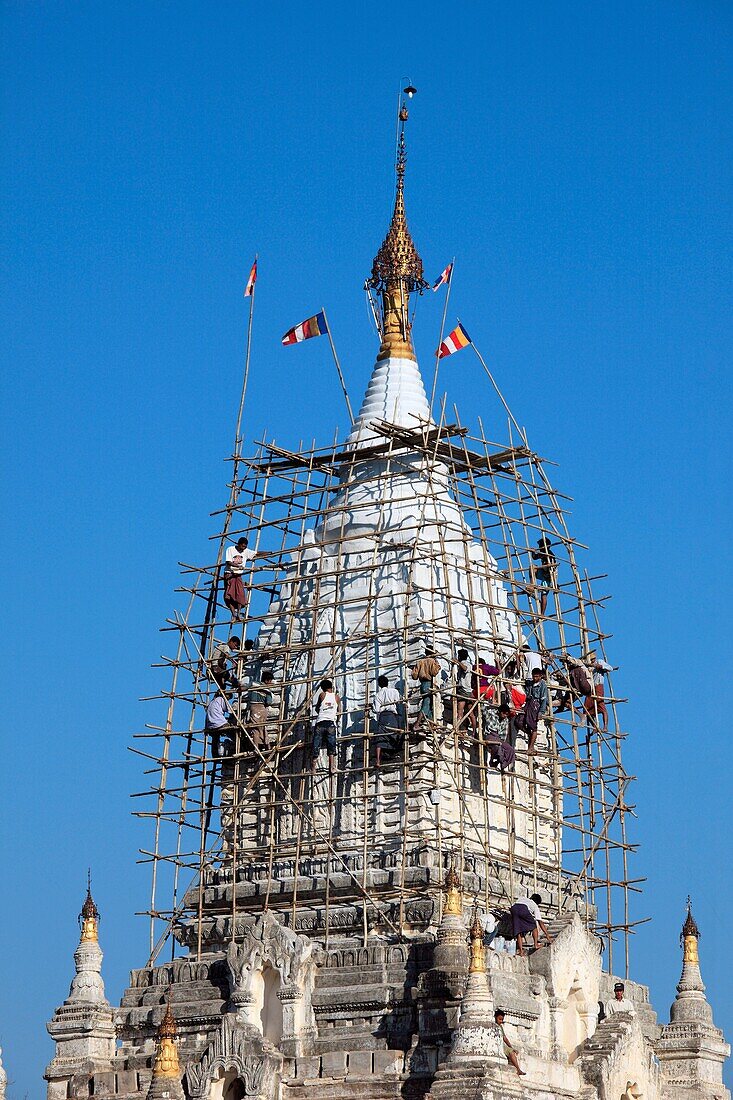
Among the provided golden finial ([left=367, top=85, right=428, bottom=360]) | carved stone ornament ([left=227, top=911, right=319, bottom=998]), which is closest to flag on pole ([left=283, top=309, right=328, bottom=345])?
golden finial ([left=367, top=85, right=428, bottom=360])

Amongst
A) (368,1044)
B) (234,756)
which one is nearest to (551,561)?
(234,756)

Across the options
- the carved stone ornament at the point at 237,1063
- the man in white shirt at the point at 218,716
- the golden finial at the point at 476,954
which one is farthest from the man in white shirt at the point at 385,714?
the golden finial at the point at 476,954

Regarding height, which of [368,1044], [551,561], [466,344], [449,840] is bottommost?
[368,1044]

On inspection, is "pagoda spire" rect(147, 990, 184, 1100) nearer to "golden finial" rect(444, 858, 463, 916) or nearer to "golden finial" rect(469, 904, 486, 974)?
"golden finial" rect(444, 858, 463, 916)

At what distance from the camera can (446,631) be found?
63.9 m

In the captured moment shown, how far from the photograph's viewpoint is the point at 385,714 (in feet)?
217

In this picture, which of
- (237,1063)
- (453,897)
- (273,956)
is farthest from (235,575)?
(237,1063)

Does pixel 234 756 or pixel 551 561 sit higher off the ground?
pixel 551 561

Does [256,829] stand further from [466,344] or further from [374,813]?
[466,344]

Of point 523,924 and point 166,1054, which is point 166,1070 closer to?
point 166,1054

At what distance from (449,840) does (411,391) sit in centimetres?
1501

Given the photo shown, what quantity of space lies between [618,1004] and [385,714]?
30.4 ft

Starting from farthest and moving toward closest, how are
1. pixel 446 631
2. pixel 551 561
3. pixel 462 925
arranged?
pixel 551 561 → pixel 446 631 → pixel 462 925

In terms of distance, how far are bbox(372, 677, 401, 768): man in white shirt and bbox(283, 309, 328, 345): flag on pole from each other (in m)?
11.2
